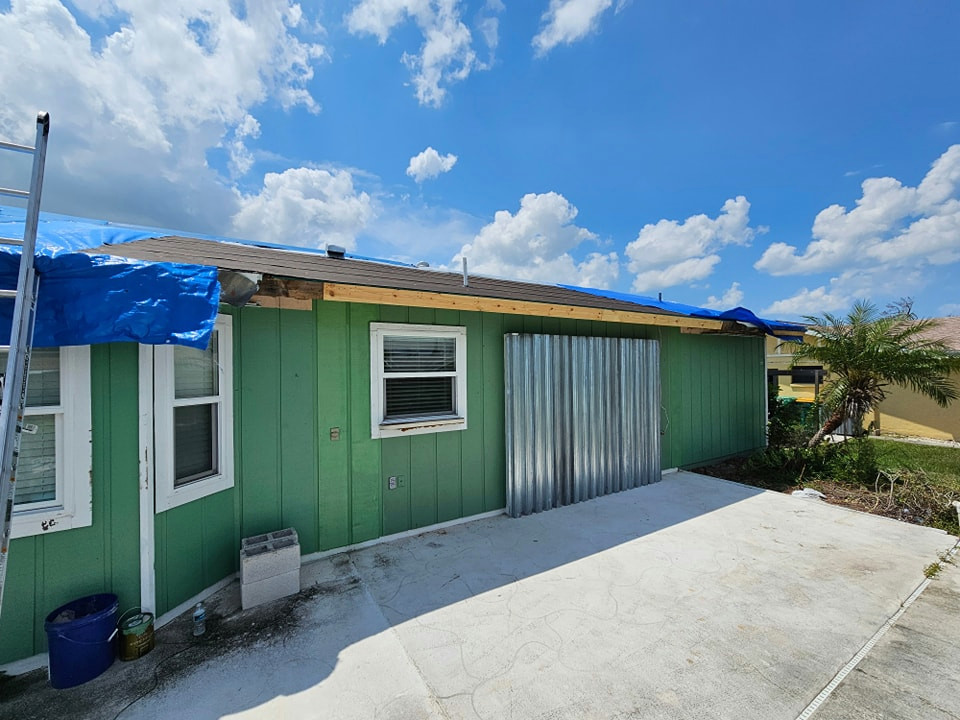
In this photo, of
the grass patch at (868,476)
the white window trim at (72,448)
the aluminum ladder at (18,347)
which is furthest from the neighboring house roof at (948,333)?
the white window trim at (72,448)

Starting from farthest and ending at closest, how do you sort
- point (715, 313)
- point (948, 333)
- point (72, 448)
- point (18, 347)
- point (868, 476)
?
point (948, 333) < point (715, 313) < point (868, 476) < point (72, 448) < point (18, 347)

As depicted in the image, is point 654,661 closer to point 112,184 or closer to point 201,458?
point 201,458

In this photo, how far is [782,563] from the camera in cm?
334

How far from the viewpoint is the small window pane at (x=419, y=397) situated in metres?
3.89

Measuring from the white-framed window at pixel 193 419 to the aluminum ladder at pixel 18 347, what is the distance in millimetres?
893

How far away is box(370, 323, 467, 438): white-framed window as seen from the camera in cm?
370

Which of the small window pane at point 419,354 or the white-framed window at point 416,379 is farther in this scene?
the small window pane at point 419,354

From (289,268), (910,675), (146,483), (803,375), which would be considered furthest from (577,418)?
(803,375)

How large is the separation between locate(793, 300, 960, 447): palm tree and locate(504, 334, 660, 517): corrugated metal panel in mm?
3176

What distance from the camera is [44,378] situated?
212cm

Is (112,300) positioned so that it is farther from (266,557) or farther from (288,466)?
(266,557)

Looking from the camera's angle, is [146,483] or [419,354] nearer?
[146,483]

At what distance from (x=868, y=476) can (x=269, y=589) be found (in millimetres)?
8169

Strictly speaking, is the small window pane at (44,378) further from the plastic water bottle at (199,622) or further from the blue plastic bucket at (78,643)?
the plastic water bottle at (199,622)
